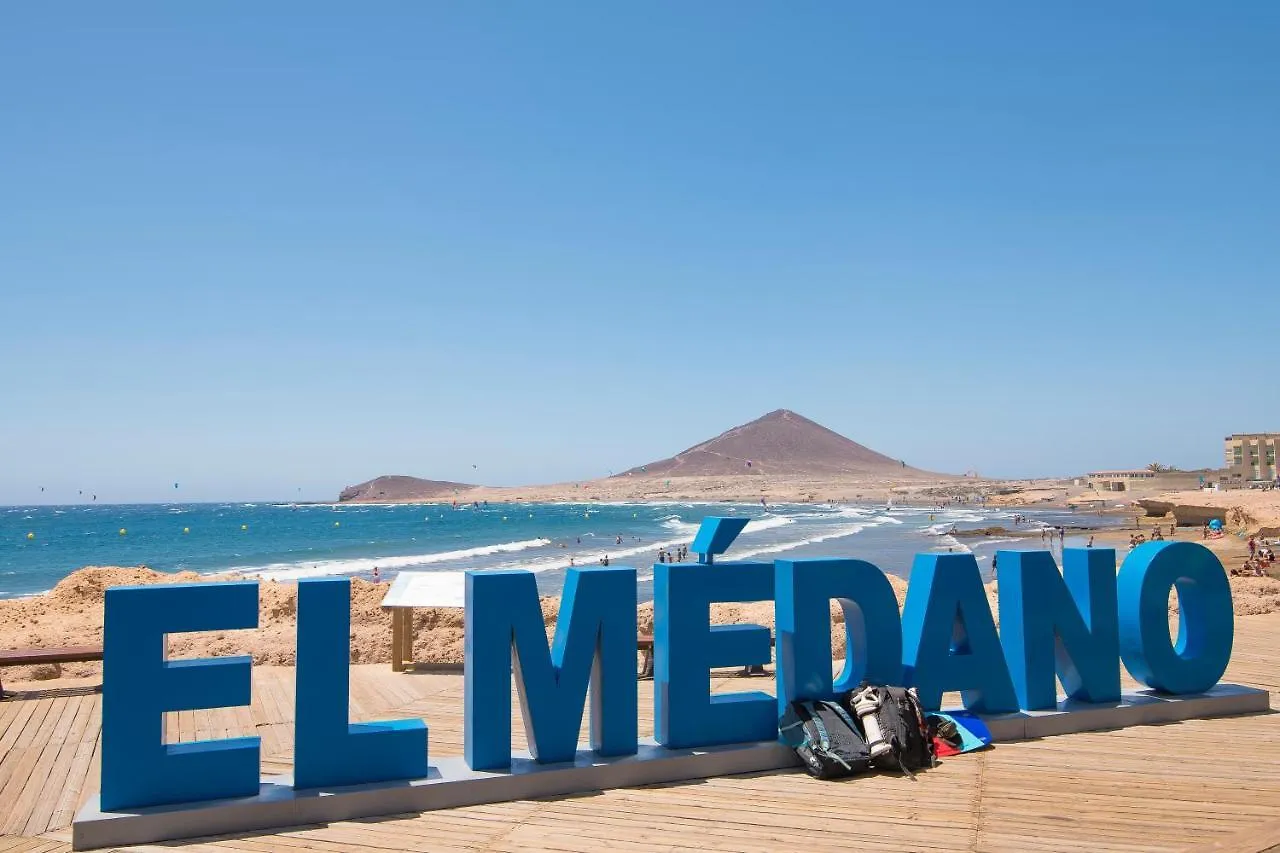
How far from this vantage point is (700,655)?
7.46 m

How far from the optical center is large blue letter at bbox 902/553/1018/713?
8000mm

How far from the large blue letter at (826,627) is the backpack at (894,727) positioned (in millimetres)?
309

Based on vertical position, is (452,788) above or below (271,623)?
above

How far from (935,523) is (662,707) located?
7846cm

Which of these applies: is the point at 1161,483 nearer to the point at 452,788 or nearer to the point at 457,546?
the point at 457,546

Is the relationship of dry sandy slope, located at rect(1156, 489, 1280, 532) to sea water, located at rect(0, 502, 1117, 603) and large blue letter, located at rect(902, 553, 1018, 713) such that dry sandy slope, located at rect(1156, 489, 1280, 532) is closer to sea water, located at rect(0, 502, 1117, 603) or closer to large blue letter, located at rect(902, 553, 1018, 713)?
sea water, located at rect(0, 502, 1117, 603)

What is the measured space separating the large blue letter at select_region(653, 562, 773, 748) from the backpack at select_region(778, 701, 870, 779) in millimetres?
247

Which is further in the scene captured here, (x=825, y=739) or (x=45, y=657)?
(x=45, y=657)

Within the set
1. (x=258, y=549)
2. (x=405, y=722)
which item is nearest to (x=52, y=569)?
(x=258, y=549)

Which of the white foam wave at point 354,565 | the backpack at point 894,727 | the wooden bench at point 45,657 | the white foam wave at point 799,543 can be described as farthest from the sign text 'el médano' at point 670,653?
the white foam wave at point 354,565

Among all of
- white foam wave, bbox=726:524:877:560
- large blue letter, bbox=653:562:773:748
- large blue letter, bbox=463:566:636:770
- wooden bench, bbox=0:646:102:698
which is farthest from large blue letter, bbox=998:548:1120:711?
white foam wave, bbox=726:524:877:560

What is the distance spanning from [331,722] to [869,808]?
12.9 ft

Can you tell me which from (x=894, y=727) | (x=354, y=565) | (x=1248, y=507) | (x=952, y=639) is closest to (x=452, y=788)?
(x=894, y=727)

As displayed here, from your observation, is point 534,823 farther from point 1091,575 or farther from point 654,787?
point 1091,575
